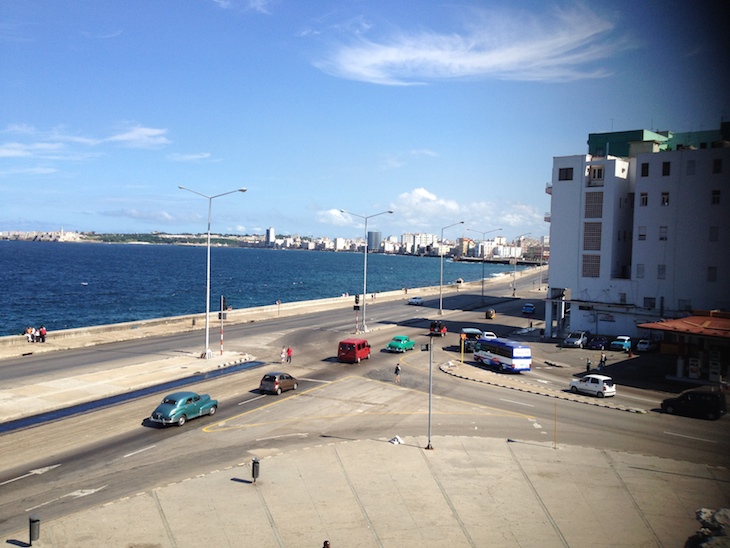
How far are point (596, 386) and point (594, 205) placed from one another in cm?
2973

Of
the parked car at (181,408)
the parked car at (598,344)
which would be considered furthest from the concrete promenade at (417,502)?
the parked car at (598,344)

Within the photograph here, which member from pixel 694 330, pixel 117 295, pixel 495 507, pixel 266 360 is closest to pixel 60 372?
pixel 266 360

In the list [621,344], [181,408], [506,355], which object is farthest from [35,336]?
[621,344]

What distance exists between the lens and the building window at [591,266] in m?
60.3

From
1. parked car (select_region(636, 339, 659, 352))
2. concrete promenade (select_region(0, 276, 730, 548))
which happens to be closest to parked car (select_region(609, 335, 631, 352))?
parked car (select_region(636, 339, 659, 352))

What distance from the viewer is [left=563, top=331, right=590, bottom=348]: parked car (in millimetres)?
54562

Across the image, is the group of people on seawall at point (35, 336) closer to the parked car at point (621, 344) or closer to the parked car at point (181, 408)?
the parked car at point (181, 408)

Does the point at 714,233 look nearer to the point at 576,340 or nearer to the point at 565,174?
the point at 576,340

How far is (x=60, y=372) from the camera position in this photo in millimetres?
37562

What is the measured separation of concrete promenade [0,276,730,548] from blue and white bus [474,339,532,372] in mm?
16734

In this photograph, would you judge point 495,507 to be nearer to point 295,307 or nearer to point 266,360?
point 266,360

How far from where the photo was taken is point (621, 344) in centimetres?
5281

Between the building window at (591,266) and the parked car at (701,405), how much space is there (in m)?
29.3

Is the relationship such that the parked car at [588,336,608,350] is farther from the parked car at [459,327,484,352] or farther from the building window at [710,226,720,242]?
the building window at [710,226,720,242]
